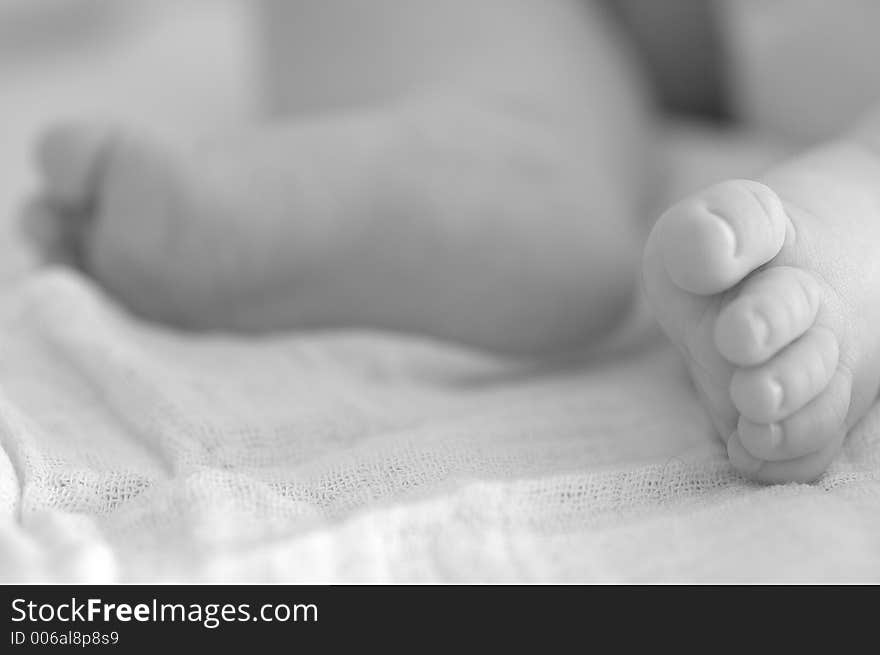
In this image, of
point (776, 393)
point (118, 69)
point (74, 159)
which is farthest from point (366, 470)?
point (118, 69)

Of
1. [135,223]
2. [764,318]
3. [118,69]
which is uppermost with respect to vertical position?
[764,318]

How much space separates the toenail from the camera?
42cm

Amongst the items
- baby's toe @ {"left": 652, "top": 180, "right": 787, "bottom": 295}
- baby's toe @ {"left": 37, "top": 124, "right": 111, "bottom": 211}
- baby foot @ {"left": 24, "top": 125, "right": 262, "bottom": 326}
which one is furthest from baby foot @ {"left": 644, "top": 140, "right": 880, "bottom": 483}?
baby's toe @ {"left": 37, "top": 124, "right": 111, "bottom": 211}

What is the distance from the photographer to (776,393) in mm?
424

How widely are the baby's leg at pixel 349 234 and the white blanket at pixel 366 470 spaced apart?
34 millimetres

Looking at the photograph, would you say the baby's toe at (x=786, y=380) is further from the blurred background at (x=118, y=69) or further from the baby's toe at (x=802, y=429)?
the blurred background at (x=118, y=69)

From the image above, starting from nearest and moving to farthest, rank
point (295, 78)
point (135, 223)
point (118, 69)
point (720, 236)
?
point (720, 236) → point (135, 223) → point (295, 78) → point (118, 69)

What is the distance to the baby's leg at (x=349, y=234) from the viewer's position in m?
0.66

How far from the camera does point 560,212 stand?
699mm

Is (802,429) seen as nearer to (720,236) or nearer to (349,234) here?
(720,236)

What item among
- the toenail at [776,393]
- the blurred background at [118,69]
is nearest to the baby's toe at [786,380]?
the toenail at [776,393]

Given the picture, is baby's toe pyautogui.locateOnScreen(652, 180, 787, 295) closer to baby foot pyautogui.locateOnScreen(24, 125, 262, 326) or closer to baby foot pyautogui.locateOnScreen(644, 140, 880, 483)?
baby foot pyautogui.locateOnScreen(644, 140, 880, 483)

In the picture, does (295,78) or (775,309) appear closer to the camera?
(775,309)
